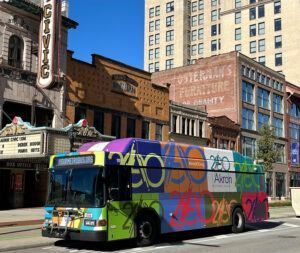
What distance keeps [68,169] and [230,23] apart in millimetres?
76623

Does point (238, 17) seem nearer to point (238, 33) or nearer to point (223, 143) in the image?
point (238, 33)

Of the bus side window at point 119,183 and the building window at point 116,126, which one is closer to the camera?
the bus side window at point 119,183

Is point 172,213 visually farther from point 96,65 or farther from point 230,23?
point 230,23

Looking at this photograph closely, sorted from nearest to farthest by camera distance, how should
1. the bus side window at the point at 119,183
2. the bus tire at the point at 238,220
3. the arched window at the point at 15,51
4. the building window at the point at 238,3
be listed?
the bus side window at the point at 119,183
the bus tire at the point at 238,220
the arched window at the point at 15,51
the building window at the point at 238,3

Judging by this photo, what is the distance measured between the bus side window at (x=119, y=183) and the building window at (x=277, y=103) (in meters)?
52.5

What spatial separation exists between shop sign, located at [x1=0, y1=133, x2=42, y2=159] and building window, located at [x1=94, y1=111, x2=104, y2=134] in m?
9.21

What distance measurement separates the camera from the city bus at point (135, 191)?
41.9 feet

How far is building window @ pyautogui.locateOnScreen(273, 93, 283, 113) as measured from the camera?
62.3m

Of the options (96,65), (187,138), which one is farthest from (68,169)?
(187,138)

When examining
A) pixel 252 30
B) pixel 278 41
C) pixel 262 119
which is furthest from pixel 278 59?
pixel 262 119

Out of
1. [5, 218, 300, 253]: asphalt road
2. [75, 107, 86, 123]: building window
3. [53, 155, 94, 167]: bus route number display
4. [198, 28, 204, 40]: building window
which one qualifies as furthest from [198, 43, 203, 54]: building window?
[53, 155, 94, 167]: bus route number display

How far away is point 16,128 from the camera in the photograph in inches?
1002

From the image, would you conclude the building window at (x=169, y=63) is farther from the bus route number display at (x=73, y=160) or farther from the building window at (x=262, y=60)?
the bus route number display at (x=73, y=160)

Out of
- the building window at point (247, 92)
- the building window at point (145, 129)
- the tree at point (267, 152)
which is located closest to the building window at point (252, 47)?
the building window at point (247, 92)
